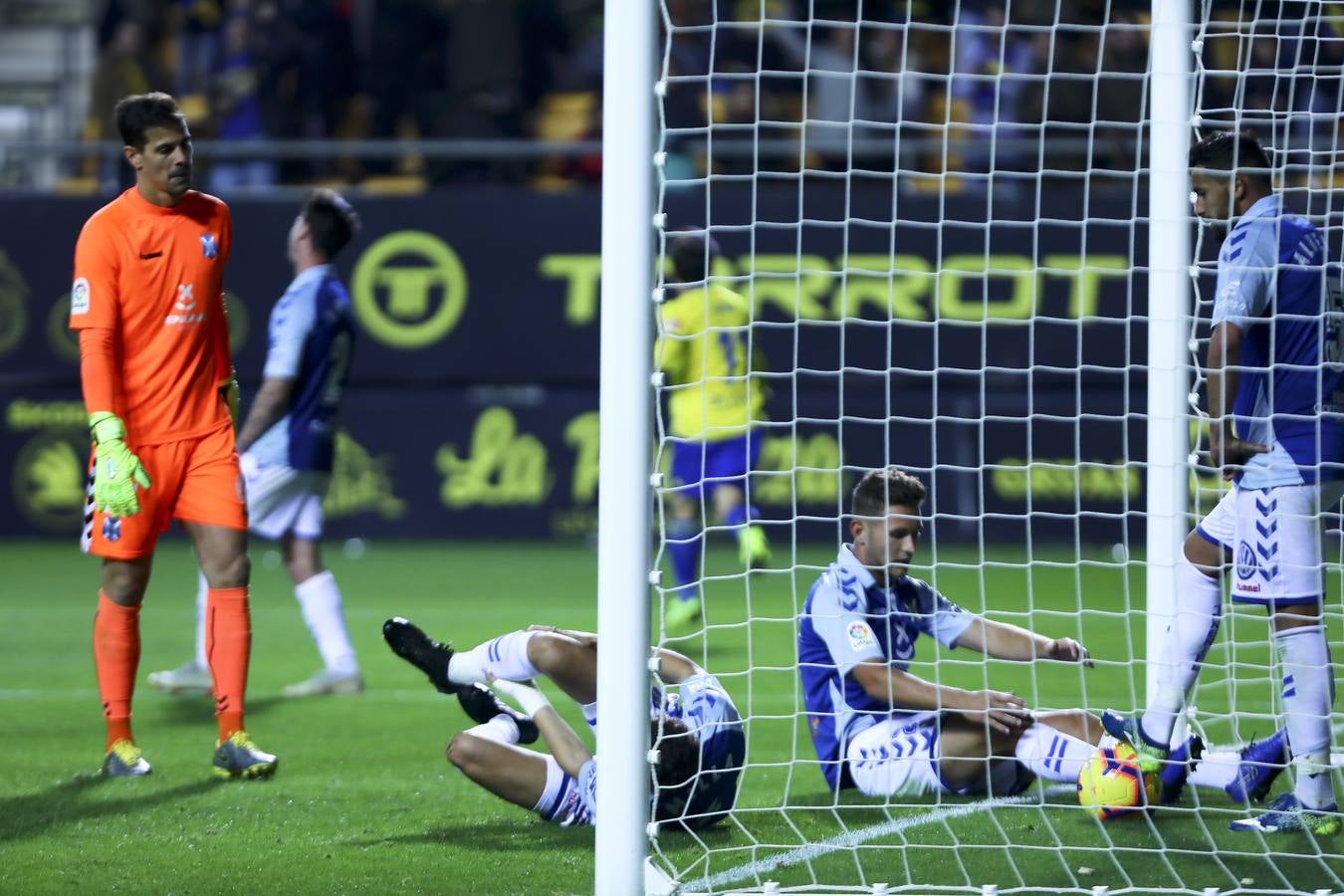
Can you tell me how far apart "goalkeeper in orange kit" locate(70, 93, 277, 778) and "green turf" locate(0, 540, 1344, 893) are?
0.97 feet

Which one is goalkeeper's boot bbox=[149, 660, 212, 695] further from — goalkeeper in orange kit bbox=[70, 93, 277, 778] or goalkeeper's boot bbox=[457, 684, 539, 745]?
goalkeeper's boot bbox=[457, 684, 539, 745]

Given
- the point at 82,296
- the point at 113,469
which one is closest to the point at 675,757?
the point at 113,469

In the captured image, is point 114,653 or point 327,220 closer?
point 114,653

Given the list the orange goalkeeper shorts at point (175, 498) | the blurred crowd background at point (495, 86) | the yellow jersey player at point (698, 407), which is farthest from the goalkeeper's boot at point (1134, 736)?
the blurred crowd background at point (495, 86)

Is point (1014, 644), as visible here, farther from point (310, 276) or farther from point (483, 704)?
point (310, 276)

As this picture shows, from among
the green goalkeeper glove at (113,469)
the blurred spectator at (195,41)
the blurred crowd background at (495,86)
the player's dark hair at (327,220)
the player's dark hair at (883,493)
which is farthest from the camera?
the blurred spectator at (195,41)

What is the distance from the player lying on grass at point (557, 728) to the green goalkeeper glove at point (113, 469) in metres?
0.90

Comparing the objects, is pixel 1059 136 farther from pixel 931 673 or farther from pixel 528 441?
pixel 931 673

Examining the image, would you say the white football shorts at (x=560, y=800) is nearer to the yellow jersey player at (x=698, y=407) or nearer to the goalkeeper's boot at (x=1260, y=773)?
the goalkeeper's boot at (x=1260, y=773)

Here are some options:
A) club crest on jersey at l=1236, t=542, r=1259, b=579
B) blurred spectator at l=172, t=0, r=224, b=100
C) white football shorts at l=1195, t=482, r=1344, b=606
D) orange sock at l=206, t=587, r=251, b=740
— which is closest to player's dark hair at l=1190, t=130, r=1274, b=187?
white football shorts at l=1195, t=482, r=1344, b=606

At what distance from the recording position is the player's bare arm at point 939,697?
14.8 ft

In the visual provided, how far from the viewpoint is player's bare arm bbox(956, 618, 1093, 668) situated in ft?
15.3

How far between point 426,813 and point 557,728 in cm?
59

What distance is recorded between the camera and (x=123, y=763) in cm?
527
